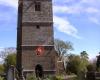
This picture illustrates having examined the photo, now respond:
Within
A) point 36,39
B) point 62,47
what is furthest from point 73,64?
point 36,39

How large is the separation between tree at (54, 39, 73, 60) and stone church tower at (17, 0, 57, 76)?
1094 inches

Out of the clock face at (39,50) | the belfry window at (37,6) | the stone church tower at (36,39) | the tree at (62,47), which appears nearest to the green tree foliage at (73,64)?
the tree at (62,47)

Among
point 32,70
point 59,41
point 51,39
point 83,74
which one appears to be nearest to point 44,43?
point 51,39

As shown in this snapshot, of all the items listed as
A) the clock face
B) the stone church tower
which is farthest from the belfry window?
the clock face

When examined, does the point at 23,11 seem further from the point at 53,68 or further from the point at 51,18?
the point at 53,68

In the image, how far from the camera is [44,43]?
50469mm

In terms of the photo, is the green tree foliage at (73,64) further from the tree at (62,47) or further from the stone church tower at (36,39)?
the stone church tower at (36,39)

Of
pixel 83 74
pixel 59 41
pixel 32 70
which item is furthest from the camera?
pixel 59 41

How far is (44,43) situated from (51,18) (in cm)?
414

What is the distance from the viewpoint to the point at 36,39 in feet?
166

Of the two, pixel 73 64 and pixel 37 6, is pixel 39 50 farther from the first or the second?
pixel 73 64

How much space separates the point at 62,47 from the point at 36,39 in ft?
97.2

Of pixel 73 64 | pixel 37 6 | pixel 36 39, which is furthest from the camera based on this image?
pixel 73 64

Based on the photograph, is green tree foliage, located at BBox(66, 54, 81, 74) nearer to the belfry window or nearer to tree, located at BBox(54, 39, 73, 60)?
tree, located at BBox(54, 39, 73, 60)
